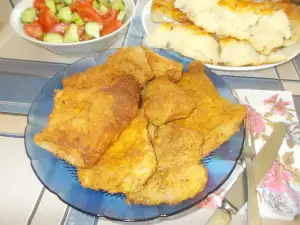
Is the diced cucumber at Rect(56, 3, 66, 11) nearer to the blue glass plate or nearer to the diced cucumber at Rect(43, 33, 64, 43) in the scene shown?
the diced cucumber at Rect(43, 33, 64, 43)

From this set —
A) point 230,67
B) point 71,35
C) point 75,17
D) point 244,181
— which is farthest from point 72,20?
point 244,181

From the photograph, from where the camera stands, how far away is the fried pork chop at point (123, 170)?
756mm

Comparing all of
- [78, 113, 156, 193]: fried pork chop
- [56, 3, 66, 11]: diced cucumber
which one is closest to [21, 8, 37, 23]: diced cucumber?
[56, 3, 66, 11]: diced cucumber

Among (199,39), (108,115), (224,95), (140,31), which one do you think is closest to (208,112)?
(224,95)

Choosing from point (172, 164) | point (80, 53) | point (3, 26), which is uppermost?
point (172, 164)

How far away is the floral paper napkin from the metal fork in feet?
0.09

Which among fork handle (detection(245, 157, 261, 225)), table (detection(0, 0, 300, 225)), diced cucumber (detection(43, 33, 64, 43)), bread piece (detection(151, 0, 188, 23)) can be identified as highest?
bread piece (detection(151, 0, 188, 23))

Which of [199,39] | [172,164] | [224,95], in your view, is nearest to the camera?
[172,164]

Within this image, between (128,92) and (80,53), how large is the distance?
0.57 meters

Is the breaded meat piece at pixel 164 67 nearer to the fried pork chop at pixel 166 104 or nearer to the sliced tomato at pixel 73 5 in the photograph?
the fried pork chop at pixel 166 104

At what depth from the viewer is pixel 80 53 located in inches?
54.2

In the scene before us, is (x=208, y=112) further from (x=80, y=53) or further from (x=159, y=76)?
(x=80, y=53)

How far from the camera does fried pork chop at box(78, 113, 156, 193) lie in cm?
76

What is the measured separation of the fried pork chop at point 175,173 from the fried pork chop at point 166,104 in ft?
0.18
